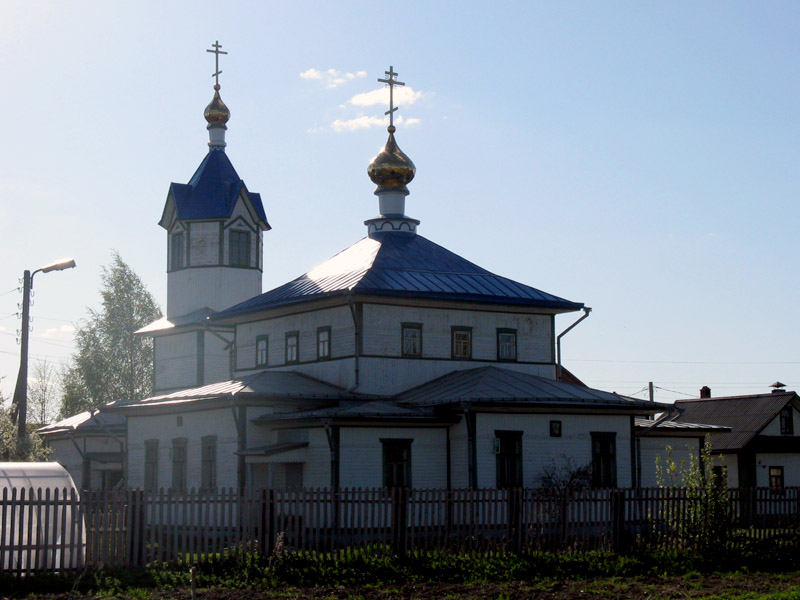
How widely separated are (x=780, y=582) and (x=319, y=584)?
6.54 m

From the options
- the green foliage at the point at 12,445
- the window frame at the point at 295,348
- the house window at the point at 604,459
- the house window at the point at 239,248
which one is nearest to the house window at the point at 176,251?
the house window at the point at 239,248

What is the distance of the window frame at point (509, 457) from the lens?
24.9 metres

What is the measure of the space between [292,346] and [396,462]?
5.68 metres

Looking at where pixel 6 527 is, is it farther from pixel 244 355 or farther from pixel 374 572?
pixel 244 355

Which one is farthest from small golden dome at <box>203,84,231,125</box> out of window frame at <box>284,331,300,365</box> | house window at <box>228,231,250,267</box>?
window frame at <box>284,331,300,365</box>

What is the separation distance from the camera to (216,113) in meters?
39.9

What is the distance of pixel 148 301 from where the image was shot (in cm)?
5459

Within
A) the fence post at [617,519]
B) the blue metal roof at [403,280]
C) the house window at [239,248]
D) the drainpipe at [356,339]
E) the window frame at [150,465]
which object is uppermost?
the house window at [239,248]

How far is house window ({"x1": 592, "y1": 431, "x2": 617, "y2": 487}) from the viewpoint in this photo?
2623 cm

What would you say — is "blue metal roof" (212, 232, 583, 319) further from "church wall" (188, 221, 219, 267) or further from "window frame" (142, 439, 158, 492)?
"church wall" (188, 221, 219, 267)

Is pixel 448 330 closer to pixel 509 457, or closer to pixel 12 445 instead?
pixel 509 457

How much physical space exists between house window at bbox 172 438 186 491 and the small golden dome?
15.6 metres

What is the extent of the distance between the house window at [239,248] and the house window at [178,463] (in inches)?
428

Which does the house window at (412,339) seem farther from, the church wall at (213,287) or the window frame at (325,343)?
the church wall at (213,287)
